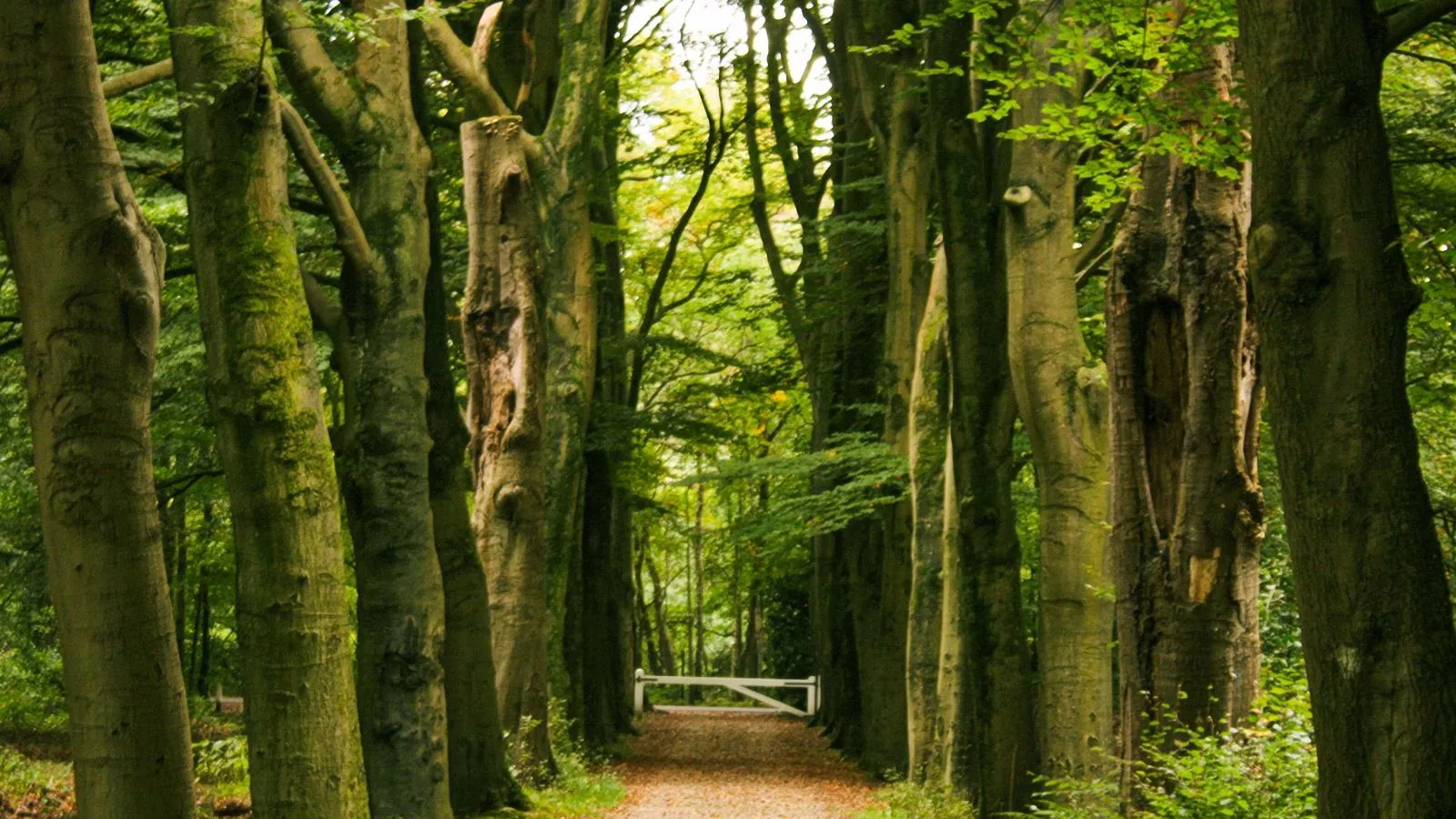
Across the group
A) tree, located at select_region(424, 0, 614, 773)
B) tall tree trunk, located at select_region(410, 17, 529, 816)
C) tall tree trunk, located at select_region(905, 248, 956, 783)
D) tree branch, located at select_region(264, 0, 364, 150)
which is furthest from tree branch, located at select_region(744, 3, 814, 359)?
tree branch, located at select_region(264, 0, 364, 150)

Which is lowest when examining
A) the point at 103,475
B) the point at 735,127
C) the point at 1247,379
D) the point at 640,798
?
the point at 640,798

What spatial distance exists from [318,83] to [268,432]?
→ 160 inches

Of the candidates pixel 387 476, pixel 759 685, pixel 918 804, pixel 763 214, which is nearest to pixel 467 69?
→ pixel 387 476

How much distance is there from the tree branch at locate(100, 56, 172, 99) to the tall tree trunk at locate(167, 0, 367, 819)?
0.46 m

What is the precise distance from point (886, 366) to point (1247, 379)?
10.6 m

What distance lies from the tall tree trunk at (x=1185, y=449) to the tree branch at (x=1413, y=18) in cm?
270

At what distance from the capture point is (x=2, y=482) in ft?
65.9

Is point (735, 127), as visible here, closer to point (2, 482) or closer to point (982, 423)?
point (2, 482)

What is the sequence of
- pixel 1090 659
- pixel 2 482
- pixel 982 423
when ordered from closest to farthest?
1. pixel 1090 659
2. pixel 982 423
3. pixel 2 482

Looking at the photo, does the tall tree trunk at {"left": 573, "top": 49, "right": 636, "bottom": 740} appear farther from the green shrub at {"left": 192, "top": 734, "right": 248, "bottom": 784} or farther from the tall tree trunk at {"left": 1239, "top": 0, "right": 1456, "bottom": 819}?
the tall tree trunk at {"left": 1239, "top": 0, "right": 1456, "bottom": 819}

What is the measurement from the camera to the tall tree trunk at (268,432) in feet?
23.2

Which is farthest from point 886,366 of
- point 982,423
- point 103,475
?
point 103,475

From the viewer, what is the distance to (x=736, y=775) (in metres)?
21.3

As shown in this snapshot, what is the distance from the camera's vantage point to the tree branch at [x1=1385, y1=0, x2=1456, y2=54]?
14.6 feet
